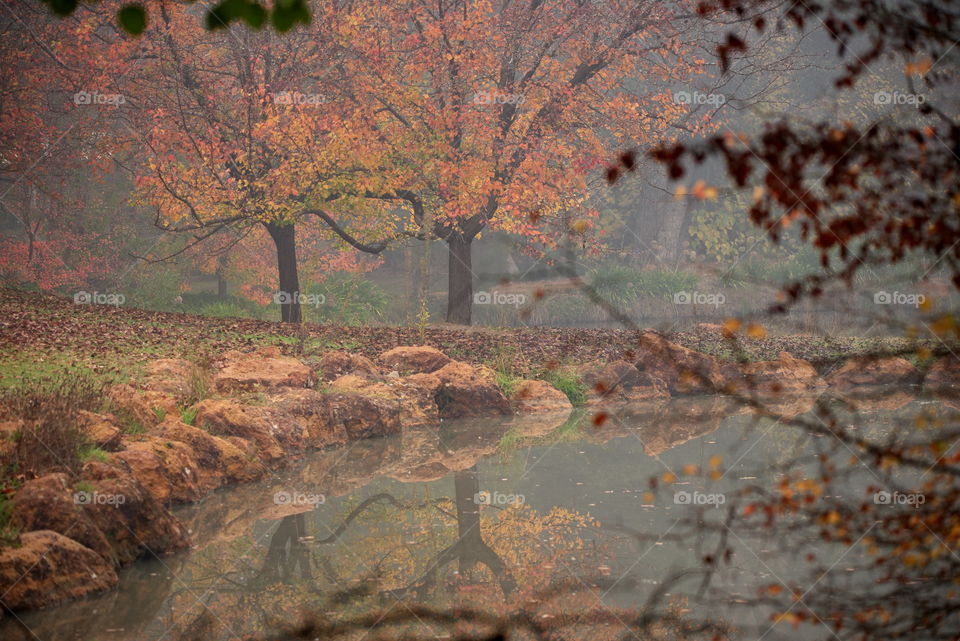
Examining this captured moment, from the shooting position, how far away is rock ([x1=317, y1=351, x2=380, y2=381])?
1541 centimetres

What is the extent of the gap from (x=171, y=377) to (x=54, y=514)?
5.83 metres

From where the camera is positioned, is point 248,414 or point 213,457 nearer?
point 213,457

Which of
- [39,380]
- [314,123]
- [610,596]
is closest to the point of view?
[610,596]

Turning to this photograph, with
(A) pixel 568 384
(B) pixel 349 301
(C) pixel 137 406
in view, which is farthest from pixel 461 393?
(B) pixel 349 301

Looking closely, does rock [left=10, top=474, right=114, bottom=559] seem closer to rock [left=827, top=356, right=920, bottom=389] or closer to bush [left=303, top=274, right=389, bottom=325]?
rock [left=827, top=356, right=920, bottom=389]

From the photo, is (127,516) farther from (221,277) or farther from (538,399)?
(221,277)

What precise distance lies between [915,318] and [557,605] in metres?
4.12

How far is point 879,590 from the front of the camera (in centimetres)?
739

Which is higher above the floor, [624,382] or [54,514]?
[54,514]

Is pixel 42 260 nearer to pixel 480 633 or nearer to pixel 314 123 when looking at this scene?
pixel 314 123

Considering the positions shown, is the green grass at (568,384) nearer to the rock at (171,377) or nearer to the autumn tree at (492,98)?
the autumn tree at (492,98)

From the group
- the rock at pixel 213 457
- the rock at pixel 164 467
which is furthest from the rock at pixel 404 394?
the rock at pixel 164 467

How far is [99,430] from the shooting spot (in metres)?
9.94

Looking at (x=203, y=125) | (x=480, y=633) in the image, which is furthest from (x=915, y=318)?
(x=203, y=125)
